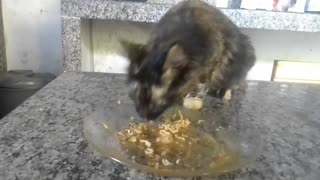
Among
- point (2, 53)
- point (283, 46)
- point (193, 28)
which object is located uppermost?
point (193, 28)

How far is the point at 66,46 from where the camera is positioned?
1358 millimetres

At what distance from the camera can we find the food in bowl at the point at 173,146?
550 mm

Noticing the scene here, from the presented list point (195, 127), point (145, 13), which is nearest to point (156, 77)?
point (195, 127)

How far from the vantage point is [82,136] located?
0.64 metres

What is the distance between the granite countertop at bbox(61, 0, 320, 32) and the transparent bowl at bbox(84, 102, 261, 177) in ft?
2.01

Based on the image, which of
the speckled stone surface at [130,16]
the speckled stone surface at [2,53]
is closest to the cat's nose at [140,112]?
the speckled stone surface at [130,16]

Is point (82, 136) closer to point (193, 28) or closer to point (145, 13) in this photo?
point (193, 28)

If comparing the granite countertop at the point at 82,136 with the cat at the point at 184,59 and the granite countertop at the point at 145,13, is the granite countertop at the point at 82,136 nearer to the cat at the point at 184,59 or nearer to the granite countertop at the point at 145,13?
the cat at the point at 184,59

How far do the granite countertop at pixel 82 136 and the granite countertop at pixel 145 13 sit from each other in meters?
0.38

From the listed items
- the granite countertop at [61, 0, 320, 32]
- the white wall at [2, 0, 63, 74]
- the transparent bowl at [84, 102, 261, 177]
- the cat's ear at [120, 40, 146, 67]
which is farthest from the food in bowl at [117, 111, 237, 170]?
the white wall at [2, 0, 63, 74]

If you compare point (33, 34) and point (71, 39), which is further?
point (33, 34)

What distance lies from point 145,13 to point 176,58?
2.56ft

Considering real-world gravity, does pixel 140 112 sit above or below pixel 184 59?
below

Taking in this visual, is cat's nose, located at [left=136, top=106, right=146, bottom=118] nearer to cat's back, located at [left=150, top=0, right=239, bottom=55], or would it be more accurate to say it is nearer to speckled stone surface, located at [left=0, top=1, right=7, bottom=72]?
cat's back, located at [left=150, top=0, right=239, bottom=55]
